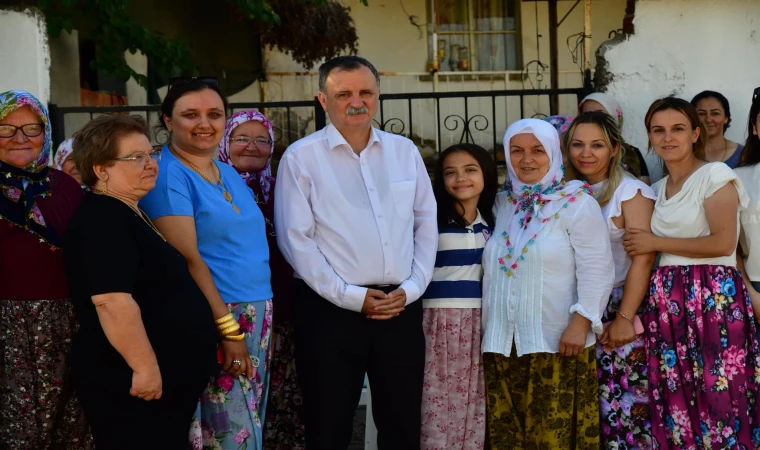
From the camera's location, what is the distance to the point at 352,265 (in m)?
3.17

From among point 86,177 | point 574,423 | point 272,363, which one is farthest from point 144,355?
point 574,423

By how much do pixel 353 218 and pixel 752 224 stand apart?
1848 mm

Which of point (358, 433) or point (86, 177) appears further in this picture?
point (358, 433)

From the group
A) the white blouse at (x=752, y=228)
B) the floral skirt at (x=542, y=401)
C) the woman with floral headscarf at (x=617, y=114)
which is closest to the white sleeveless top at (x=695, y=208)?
the white blouse at (x=752, y=228)

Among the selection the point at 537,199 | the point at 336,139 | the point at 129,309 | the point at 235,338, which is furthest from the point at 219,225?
the point at 537,199

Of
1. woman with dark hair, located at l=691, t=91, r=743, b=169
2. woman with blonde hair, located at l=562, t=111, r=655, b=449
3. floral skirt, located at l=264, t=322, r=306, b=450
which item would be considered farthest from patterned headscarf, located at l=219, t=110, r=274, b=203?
woman with dark hair, located at l=691, t=91, r=743, b=169

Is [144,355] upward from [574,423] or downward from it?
upward

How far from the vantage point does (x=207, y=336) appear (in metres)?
2.71

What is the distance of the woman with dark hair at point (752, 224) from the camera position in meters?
3.53

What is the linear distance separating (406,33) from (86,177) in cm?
883

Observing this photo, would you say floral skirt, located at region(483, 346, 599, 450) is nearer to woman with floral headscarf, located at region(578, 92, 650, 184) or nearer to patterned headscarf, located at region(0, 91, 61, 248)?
woman with floral headscarf, located at region(578, 92, 650, 184)

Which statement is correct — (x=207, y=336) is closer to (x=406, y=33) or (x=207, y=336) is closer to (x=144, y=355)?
(x=144, y=355)

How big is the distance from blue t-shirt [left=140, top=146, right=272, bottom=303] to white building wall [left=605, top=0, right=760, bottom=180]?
3010 millimetres

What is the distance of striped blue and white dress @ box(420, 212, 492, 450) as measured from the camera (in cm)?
349
